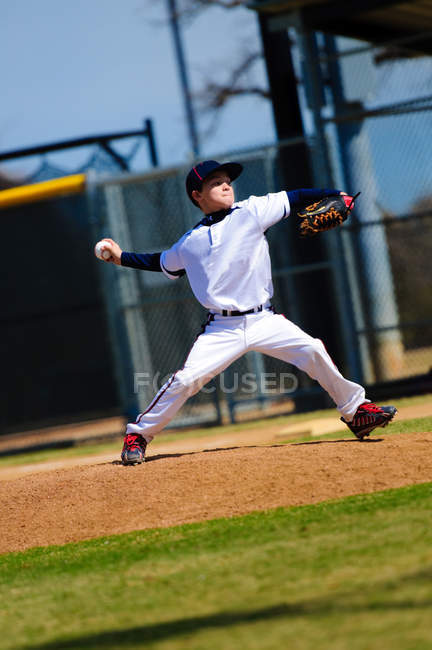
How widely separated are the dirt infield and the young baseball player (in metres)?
0.26

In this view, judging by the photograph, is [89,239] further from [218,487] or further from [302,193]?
[218,487]

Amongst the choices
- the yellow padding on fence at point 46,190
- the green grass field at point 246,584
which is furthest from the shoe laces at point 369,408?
the yellow padding on fence at point 46,190

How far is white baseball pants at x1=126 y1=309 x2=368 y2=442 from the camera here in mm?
5414

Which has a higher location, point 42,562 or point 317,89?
point 317,89

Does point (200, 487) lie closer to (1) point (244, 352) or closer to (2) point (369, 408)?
(1) point (244, 352)

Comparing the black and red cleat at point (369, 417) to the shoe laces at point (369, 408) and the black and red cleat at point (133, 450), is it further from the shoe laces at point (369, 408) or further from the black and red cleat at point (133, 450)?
the black and red cleat at point (133, 450)

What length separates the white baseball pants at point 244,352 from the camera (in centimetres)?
541

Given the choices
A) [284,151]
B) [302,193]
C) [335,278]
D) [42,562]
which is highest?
[284,151]

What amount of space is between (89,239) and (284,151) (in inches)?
155

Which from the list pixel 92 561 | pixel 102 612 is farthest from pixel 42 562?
pixel 102 612

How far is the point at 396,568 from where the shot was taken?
10.5 feet

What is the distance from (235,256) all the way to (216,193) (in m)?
0.43

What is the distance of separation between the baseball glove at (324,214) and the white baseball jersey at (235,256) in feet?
0.52

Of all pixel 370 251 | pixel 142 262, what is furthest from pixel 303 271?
pixel 142 262
